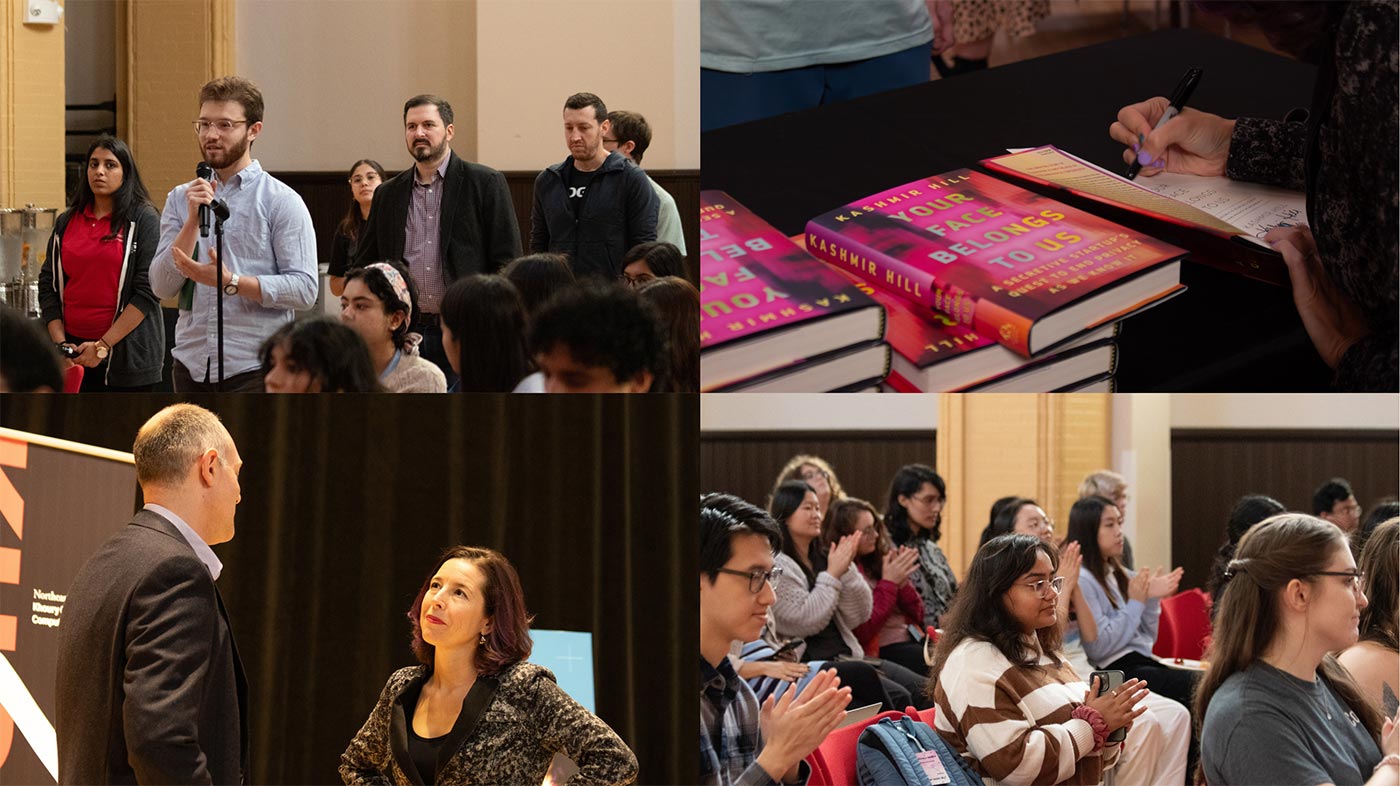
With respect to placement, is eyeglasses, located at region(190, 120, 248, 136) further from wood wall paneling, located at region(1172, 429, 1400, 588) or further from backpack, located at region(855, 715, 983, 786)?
wood wall paneling, located at region(1172, 429, 1400, 588)

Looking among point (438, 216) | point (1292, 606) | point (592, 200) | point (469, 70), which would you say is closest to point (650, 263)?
point (592, 200)

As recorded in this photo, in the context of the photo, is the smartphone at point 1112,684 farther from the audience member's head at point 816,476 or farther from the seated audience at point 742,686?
the audience member's head at point 816,476

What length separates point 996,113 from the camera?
3.65m

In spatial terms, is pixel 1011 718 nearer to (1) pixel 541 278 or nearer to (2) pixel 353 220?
(1) pixel 541 278

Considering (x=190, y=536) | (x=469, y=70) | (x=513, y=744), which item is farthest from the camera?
(x=469, y=70)

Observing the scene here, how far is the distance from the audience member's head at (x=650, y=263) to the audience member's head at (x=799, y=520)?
64cm

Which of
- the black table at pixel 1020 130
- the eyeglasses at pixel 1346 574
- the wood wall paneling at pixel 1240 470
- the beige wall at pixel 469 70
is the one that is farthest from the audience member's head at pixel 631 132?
the eyeglasses at pixel 1346 574

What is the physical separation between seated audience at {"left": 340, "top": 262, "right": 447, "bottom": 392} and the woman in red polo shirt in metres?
0.53

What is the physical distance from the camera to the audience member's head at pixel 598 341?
3684 millimetres

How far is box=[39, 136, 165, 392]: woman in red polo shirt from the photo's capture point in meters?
3.77

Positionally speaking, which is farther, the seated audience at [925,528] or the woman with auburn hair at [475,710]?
the seated audience at [925,528]

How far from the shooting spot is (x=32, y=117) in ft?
12.4

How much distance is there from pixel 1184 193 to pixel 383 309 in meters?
2.06

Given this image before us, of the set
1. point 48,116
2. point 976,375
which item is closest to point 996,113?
point 976,375
